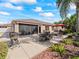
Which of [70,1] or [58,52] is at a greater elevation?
[70,1]

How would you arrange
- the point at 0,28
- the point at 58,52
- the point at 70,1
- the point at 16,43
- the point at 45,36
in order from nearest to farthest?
the point at 58,52, the point at 16,43, the point at 70,1, the point at 45,36, the point at 0,28

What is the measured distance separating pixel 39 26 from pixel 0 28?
2068 centimetres

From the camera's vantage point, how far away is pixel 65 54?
1254cm

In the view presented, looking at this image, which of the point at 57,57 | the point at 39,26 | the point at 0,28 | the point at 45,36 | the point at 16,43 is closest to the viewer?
the point at 57,57

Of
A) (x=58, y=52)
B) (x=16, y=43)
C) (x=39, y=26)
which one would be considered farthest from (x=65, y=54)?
(x=39, y=26)

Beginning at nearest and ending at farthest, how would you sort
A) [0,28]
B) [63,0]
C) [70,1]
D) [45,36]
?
[70,1]
[63,0]
[45,36]
[0,28]

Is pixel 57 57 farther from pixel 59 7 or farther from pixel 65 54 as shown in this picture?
pixel 59 7

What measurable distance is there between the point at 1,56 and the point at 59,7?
566 inches

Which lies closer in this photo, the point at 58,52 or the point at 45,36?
the point at 58,52

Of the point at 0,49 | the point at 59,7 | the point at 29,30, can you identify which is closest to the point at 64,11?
the point at 59,7

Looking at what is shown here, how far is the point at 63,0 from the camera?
74.0 ft

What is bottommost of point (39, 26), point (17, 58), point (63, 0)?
point (17, 58)

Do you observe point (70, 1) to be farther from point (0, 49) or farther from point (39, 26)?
point (39, 26)

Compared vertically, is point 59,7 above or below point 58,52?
above
